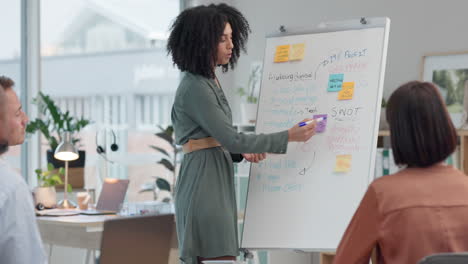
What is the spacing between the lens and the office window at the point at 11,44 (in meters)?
4.71

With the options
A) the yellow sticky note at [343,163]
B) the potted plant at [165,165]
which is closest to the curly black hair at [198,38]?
the yellow sticky note at [343,163]

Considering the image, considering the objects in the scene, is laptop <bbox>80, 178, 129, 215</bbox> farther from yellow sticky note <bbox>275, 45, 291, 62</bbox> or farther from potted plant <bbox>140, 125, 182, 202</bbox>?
yellow sticky note <bbox>275, 45, 291, 62</bbox>

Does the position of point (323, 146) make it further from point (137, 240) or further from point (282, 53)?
point (137, 240)

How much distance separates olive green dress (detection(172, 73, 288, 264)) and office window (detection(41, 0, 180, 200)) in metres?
2.64

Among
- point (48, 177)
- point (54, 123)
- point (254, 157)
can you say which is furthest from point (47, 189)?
point (254, 157)

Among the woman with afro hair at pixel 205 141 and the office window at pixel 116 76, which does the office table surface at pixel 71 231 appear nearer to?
the woman with afro hair at pixel 205 141

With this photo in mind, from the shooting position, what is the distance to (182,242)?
254 centimetres

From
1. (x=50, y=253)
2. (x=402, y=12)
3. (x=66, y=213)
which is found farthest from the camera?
(x=402, y=12)

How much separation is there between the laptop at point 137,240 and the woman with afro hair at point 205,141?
0.80 ft

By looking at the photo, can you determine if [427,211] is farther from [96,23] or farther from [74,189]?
[96,23]

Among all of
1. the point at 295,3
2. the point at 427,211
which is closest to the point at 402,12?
the point at 295,3

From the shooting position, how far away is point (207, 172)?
2.53 m

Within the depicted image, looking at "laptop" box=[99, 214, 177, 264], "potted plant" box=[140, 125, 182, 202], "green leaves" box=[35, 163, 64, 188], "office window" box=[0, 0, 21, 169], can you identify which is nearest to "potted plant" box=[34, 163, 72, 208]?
"green leaves" box=[35, 163, 64, 188]

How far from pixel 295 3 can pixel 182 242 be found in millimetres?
3301
